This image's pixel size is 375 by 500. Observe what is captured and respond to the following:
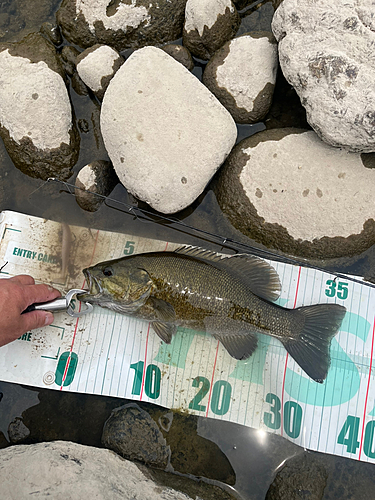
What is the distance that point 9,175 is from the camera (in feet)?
13.0

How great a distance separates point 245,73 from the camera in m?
3.48

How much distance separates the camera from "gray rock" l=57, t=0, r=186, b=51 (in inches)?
143

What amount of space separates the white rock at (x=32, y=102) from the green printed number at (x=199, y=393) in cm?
278

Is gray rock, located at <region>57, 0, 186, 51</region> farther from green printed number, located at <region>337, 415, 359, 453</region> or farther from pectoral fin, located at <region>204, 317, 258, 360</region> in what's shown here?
green printed number, located at <region>337, 415, 359, 453</region>

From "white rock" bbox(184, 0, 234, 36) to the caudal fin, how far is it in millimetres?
2915

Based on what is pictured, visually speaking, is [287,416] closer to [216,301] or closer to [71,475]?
[216,301]

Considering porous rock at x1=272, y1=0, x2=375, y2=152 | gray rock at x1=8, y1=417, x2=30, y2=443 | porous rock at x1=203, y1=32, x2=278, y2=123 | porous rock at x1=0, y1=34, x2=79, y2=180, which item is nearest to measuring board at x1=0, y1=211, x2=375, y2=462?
gray rock at x1=8, y1=417, x2=30, y2=443

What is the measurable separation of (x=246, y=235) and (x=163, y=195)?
99cm

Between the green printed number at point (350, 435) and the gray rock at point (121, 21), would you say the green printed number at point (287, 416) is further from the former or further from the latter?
the gray rock at point (121, 21)

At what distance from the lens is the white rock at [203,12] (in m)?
3.46

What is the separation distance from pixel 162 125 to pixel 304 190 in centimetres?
147

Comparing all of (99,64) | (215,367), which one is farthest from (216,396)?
(99,64)

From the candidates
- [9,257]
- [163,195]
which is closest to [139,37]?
[163,195]

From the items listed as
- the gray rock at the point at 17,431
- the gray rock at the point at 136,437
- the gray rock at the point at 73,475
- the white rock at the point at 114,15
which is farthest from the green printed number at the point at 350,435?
the white rock at the point at 114,15
